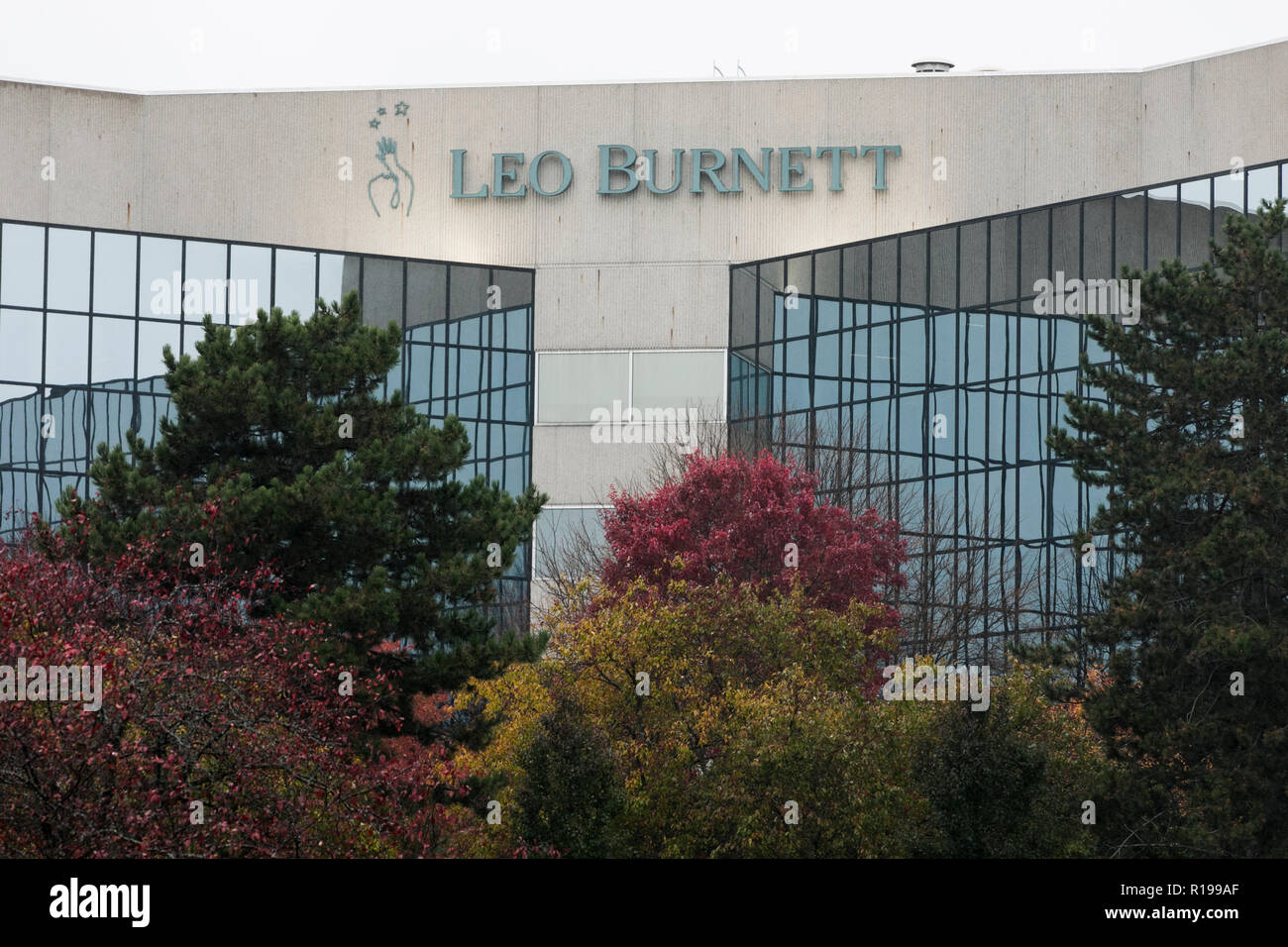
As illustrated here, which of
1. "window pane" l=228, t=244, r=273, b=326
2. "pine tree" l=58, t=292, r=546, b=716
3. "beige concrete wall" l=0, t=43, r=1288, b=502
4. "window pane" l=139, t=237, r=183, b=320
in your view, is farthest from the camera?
"window pane" l=228, t=244, r=273, b=326

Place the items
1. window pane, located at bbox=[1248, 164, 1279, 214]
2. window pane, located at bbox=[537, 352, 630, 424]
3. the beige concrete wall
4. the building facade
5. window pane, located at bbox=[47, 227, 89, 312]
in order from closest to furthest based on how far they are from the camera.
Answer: window pane, located at bbox=[1248, 164, 1279, 214] → the building facade → the beige concrete wall → window pane, located at bbox=[47, 227, 89, 312] → window pane, located at bbox=[537, 352, 630, 424]

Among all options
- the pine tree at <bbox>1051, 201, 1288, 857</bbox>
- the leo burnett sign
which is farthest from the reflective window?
the pine tree at <bbox>1051, 201, 1288, 857</bbox>

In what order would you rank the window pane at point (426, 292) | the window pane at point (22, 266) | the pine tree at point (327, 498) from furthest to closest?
1. the window pane at point (426, 292)
2. the window pane at point (22, 266)
3. the pine tree at point (327, 498)

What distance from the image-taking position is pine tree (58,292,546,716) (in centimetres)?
2303

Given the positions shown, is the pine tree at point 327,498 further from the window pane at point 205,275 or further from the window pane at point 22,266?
the window pane at point 22,266

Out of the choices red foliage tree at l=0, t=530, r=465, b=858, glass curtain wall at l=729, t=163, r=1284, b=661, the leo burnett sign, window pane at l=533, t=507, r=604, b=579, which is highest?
the leo burnett sign

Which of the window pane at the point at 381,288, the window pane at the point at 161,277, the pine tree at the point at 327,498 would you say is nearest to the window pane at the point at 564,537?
the window pane at the point at 381,288

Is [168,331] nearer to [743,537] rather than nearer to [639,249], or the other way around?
[639,249]

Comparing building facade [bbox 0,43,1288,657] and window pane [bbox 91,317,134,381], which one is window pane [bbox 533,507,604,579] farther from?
window pane [bbox 91,317,134,381]

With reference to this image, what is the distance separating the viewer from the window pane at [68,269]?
154ft

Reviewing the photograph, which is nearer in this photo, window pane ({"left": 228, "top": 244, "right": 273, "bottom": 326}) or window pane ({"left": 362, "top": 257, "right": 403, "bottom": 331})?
window pane ({"left": 228, "top": 244, "right": 273, "bottom": 326})

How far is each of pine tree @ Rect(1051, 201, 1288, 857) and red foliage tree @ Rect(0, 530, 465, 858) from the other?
954 centimetres

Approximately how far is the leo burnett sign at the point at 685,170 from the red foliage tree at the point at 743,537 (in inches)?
580
